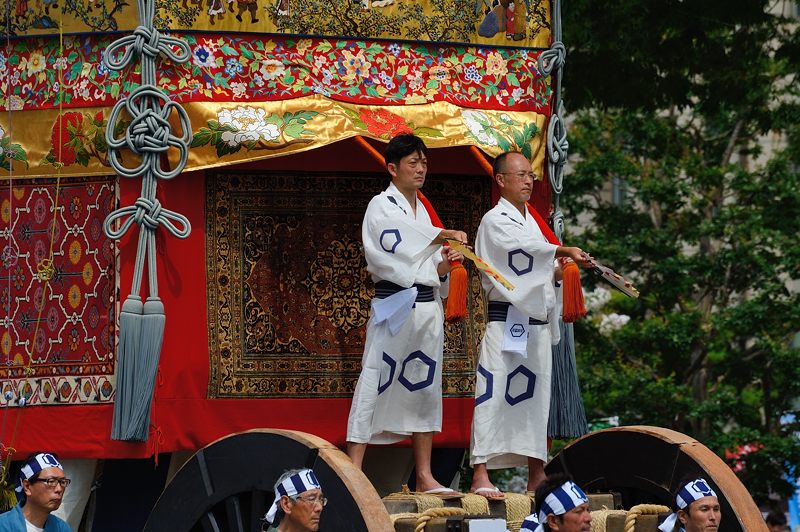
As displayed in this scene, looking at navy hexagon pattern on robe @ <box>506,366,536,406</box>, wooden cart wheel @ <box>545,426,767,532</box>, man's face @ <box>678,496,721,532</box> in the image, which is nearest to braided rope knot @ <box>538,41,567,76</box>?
navy hexagon pattern on robe @ <box>506,366,536,406</box>

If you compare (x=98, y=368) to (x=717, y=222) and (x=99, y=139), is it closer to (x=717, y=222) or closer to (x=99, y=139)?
(x=99, y=139)

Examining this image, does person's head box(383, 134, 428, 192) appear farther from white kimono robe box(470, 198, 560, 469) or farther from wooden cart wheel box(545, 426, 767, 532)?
wooden cart wheel box(545, 426, 767, 532)

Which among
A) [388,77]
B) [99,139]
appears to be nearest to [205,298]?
[99,139]

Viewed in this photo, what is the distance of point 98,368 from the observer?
916 cm

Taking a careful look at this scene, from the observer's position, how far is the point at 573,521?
773cm

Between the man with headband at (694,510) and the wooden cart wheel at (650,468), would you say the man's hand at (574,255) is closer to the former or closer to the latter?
the wooden cart wheel at (650,468)

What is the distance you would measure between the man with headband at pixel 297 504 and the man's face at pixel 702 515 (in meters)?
2.03

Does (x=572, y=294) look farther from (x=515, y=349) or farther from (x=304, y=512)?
(x=304, y=512)

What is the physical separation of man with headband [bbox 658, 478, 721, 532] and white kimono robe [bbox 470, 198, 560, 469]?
1.02 m

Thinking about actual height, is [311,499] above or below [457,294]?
below

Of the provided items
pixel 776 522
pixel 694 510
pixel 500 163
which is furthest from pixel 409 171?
pixel 776 522

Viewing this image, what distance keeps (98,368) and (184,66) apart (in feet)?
5.90

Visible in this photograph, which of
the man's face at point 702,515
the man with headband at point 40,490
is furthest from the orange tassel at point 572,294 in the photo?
the man with headband at point 40,490

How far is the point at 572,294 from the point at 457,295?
0.71m
